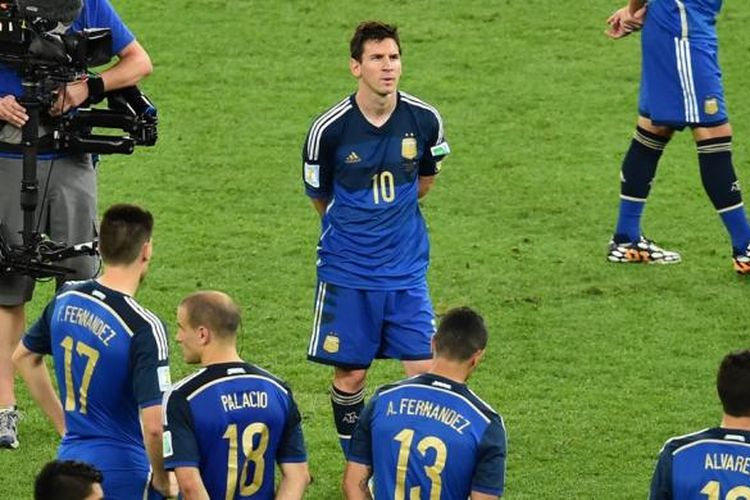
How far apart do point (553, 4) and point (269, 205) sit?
518 cm

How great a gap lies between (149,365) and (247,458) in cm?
61

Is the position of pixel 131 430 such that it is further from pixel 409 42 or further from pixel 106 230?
pixel 409 42

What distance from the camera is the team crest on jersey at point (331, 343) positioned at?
28.5ft

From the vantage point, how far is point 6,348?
9.14 meters

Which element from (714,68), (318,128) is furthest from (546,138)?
(318,128)

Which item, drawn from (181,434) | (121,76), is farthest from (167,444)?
(121,76)

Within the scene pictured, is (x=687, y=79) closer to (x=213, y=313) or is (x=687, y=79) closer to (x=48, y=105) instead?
(x=48, y=105)

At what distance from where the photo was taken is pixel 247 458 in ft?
21.6

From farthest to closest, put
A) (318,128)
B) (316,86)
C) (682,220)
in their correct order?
(316,86)
(682,220)
(318,128)

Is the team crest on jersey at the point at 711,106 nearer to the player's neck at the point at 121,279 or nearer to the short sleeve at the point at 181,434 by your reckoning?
the player's neck at the point at 121,279

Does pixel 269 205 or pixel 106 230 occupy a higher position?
pixel 106 230

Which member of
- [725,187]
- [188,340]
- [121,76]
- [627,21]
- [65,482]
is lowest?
[725,187]

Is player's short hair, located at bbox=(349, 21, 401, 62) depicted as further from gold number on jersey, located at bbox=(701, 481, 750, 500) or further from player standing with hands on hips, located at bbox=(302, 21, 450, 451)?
gold number on jersey, located at bbox=(701, 481, 750, 500)

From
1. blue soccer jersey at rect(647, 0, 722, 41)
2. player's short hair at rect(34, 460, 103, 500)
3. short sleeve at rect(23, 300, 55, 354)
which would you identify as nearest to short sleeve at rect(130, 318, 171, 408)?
short sleeve at rect(23, 300, 55, 354)
